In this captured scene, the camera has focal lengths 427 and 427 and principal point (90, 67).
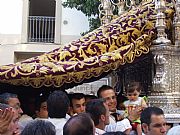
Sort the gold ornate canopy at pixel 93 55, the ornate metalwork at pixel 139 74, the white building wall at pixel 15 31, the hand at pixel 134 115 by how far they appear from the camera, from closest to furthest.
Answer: the hand at pixel 134 115 → the gold ornate canopy at pixel 93 55 → the ornate metalwork at pixel 139 74 → the white building wall at pixel 15 31

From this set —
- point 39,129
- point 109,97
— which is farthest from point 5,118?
point 109,97

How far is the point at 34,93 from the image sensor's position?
5.12 meters

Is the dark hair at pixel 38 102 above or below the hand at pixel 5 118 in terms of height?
below

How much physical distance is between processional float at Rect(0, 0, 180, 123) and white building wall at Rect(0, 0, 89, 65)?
9.44 meters

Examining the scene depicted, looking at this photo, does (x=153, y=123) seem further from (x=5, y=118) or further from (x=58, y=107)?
(x=5, y=118)

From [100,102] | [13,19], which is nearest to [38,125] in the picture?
[100,102]

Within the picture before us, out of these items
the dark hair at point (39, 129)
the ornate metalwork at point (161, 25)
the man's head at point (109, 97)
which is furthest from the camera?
the ornate metalwork at point (161, 25)

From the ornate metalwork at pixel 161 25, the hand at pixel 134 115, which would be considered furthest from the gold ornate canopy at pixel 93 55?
the hand at pixel 134 115

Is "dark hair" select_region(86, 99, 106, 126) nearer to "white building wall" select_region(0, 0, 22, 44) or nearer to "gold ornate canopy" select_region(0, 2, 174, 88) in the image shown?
"gold ornate canopy" select_region(0, 2, 174, 88)

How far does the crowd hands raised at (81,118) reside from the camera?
8.16 feet

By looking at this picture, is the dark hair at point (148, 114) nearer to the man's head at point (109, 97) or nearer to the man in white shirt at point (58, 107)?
the man in white shirt at point (58, 107)

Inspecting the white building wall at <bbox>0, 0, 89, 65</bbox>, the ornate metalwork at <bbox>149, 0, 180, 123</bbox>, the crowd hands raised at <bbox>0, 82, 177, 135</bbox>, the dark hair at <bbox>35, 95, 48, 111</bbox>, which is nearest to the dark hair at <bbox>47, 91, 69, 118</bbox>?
the crowd hands raised at <bbox>0, 82, 177, 135</bbox>

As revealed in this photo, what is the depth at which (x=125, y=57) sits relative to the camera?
4.92 metres

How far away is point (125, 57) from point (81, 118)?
2477 millimetres
